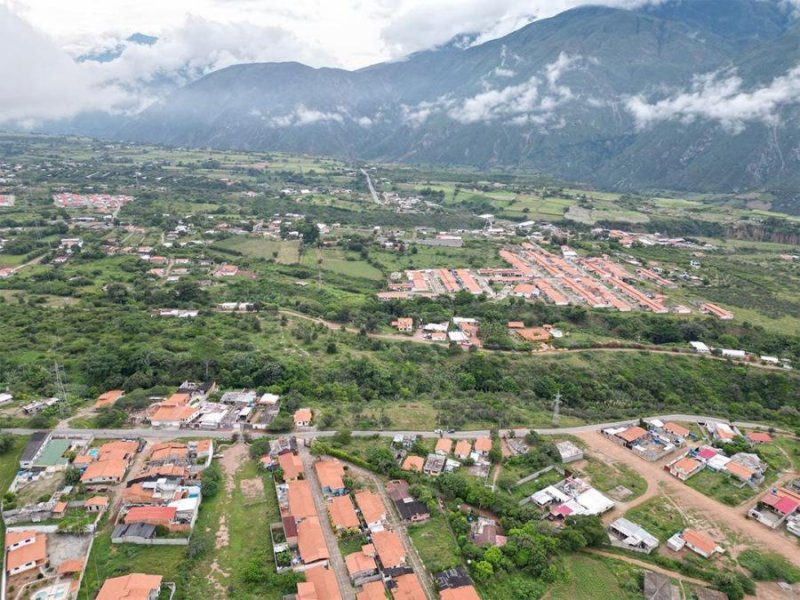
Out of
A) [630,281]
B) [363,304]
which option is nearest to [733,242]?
[630,281]

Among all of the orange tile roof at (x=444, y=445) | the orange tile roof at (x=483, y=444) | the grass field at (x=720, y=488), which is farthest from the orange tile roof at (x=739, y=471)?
the orange tile roof at (x=444, y=445)

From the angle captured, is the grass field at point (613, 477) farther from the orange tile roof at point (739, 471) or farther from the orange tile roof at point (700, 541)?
the orange tile roof at point (739, 471)

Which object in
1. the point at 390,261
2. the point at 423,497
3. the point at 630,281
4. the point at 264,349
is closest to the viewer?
the point at 423,497

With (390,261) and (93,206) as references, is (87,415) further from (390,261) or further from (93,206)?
(93,206)

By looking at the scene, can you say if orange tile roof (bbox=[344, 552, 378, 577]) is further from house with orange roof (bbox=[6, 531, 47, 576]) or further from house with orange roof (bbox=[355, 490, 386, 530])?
house with orange roof (bbox=[6, 531, 47, 576])

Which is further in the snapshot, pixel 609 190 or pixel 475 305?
pixel 609 190

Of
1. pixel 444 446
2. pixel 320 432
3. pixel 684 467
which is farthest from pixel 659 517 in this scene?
pixel 320 432

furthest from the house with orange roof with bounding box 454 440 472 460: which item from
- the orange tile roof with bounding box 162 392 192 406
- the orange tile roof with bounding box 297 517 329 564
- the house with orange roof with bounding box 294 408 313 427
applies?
the orange tile roof with bounding box 162 392 192 406
